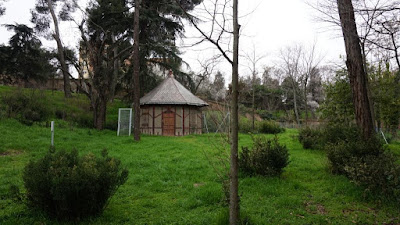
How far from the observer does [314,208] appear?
4.34 m

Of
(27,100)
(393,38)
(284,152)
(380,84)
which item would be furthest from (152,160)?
(380,84)

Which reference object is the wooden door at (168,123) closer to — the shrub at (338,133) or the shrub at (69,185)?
the shrub at (338,133)

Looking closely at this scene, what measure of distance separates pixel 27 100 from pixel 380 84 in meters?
21.3

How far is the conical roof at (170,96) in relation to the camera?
18583 mm

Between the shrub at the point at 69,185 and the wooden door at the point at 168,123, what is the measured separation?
1471 centimetres

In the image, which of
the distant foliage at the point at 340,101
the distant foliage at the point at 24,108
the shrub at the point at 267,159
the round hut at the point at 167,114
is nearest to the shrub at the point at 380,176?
the shrub at the point at 267,159

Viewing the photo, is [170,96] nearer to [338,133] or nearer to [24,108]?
[24,108]

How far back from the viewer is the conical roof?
18583 millimetres

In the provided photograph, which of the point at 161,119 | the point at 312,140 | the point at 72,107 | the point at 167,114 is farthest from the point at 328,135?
the point at 72,107

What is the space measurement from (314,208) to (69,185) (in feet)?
12.0

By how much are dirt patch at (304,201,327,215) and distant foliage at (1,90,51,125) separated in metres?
14.3

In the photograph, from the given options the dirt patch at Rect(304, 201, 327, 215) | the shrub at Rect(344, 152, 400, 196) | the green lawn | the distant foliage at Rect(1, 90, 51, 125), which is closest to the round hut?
the distant foliage at Rect(1, 90, 51, 125)

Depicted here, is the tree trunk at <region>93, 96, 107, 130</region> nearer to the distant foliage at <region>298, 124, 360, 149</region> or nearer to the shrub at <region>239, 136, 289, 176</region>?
the distant foliage at <region>298, 124, 360, 149</region>

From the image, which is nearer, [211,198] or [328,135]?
[211,198]
